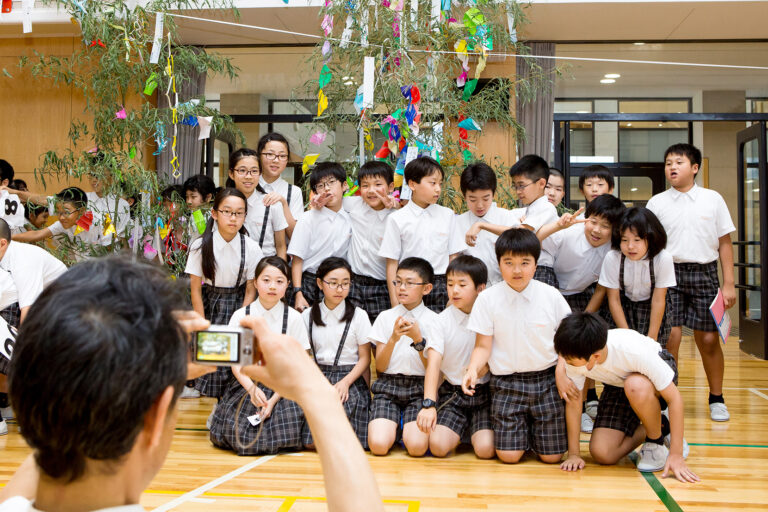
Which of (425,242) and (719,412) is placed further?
(719,412)

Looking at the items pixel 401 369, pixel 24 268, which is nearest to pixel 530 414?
pixel 401 369

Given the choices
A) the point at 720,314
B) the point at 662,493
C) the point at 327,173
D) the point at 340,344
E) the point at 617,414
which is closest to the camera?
the point at 662,493

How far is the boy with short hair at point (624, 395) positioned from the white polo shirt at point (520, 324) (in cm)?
18

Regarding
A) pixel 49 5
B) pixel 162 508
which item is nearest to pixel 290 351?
pixel 162 508

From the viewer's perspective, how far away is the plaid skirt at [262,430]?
319cm

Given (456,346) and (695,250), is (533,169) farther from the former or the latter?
(456,346)

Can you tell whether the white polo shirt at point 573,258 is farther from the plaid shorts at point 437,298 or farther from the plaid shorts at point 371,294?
the plaid shorts at point 371,294

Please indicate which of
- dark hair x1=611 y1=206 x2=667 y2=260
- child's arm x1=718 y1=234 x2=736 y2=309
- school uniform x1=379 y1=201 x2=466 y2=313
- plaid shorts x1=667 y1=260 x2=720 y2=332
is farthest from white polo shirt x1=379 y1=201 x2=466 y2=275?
child's arm x1=718 y1=234 x2=736 y2=309

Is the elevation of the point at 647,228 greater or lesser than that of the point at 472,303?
greater

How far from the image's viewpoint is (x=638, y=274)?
337 cm

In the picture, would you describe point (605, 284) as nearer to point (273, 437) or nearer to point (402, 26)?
point (273, 437)

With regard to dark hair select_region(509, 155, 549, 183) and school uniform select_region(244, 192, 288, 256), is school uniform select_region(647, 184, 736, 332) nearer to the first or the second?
dark hair select_region(509, 155, 549, 183)

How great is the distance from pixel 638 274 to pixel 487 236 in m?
0.76

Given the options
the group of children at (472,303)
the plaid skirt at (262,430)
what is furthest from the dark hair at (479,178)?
the plaid skirt at (262,430)
